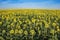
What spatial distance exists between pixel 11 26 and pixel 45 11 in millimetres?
2367

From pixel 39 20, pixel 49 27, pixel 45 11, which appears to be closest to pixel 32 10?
pixel 45 11

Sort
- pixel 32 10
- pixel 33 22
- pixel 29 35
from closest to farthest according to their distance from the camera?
pixel 29 35
pixel 33 22
pixel 32 10

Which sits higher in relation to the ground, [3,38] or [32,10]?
[32,10]

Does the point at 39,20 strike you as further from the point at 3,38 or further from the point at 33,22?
the point at 3,38

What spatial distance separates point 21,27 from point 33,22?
0.39m

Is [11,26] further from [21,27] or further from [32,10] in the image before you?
[32,10]

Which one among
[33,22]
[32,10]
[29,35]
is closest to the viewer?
[29,35]

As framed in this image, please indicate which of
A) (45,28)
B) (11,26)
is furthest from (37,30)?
(11,26)

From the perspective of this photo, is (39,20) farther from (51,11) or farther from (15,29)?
(51,11)

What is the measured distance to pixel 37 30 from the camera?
24.3 ft

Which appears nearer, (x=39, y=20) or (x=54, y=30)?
(x=54, y=30)

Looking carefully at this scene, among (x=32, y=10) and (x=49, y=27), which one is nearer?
(x=49, y=27)

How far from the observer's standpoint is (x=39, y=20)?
8.02 meters

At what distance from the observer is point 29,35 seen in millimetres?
7191
